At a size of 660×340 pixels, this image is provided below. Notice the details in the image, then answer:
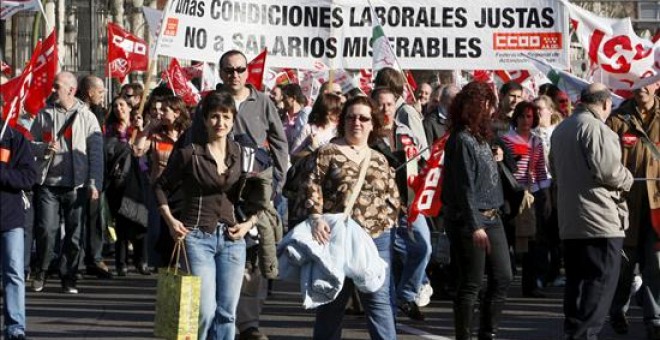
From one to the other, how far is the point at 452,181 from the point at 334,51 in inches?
211

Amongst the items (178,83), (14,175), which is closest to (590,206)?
(14,175)

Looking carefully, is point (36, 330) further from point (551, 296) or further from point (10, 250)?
point (551, 296)

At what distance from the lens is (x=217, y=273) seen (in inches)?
409

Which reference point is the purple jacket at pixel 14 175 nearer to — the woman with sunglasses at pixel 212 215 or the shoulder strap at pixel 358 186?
the woman with sunglasses at pixel 212 215

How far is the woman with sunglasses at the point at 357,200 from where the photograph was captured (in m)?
10.5

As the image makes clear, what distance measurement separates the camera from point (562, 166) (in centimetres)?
1187

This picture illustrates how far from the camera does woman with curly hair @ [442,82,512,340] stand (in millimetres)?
11531

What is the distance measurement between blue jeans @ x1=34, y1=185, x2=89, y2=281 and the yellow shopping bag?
251 inches

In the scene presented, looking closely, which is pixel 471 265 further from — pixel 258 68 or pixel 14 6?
pixel 258 68

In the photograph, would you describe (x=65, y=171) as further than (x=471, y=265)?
Yes

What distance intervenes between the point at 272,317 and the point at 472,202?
3.28m

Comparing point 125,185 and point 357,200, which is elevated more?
point 125,185

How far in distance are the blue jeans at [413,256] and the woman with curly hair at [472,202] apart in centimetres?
250

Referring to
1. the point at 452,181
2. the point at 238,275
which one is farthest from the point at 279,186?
the point at 238,275
